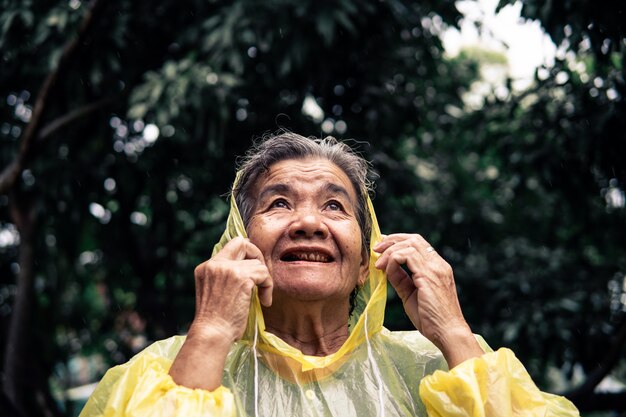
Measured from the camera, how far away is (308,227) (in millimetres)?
2320

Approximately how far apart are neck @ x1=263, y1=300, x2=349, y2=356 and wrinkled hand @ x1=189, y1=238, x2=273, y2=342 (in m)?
0.18

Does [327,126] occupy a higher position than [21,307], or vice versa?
[327,126]

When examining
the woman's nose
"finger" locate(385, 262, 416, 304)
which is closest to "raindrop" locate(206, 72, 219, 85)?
the woman's nose

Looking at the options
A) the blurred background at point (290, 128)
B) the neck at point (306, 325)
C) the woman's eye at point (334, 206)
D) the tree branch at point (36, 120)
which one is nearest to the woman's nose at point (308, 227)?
the woman's eye at point (334, 206)

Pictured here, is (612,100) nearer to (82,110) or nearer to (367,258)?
(367,258)

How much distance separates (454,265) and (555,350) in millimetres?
1127

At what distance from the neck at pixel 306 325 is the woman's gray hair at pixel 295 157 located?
330 millimetres

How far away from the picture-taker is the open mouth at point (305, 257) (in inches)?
91.7

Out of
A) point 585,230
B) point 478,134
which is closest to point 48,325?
point 478,134

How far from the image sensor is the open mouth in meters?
2.33

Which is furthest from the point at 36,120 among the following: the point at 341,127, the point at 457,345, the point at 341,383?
the point at 457,345

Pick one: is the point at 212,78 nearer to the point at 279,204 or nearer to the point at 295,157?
the point at 295,157

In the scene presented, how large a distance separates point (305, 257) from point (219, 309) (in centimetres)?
36

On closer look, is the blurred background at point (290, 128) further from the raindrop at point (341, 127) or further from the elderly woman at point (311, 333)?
the elderly woman at point (311, 333)
